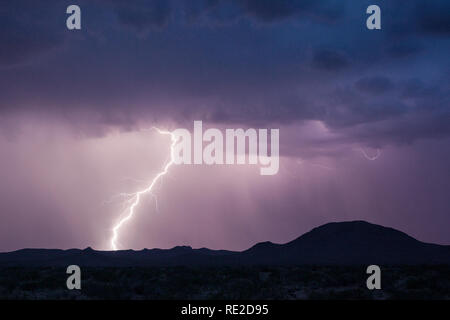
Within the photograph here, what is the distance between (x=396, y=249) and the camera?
93.2 m

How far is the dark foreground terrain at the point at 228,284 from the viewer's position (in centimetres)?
2189

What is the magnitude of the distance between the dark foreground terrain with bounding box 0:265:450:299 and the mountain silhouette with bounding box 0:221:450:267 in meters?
50.3

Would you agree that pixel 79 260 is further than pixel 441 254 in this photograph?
No

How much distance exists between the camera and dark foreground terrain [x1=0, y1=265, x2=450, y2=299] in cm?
2189

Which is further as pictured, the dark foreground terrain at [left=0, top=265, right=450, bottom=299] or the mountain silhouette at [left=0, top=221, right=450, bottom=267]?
the mountain silhouette at [left=0, top=221, right=450, bottom=267]

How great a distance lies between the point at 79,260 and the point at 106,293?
59.5 metres

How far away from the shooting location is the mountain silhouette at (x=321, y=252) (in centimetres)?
8269

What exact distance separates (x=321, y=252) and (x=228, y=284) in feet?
229

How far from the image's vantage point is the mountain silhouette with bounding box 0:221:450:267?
82688 mm

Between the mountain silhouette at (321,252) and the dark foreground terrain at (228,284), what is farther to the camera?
the mountain silhouette at (321,252)

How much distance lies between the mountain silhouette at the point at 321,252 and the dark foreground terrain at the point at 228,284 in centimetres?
5029
